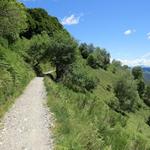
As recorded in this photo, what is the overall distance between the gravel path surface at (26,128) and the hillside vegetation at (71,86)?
1.77 ft

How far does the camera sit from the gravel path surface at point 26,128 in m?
13.8

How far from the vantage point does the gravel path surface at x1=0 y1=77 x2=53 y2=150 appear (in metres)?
13.8

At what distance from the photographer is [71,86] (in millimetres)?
61938

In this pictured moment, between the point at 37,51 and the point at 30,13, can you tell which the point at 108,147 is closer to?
the point at 37,51

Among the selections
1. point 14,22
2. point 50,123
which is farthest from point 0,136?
Answer: point 14,22

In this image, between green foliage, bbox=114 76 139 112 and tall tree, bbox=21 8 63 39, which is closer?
green foliage, bbox=114 76 139 112

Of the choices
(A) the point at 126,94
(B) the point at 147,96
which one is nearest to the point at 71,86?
(A) the point at 126,94

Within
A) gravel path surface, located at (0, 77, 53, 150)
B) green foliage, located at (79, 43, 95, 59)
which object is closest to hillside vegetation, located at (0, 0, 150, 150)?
green foliage, located at (79, 43, 95, 59)

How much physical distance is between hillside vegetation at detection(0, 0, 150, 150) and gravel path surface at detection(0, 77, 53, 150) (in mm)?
538

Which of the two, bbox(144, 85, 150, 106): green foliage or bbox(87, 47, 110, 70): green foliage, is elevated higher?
bbox(87, 47, 110, 70): green foliage

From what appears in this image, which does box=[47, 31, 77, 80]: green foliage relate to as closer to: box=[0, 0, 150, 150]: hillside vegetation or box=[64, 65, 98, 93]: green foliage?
box=[0, 0, 150, 150]: hillside vegetation

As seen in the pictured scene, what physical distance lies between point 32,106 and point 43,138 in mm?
8441

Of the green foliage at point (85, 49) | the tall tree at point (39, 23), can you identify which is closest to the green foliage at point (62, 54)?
the tall tree at point (39, 23)

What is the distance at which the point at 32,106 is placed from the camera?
2317cm
